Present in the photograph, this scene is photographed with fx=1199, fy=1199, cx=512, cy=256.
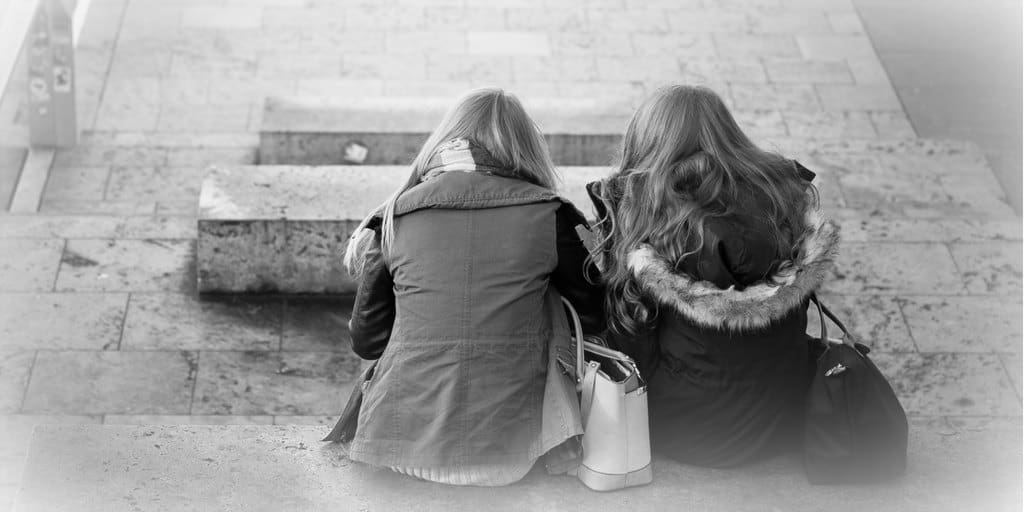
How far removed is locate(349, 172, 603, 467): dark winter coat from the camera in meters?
3.80

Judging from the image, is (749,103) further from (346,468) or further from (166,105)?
(346,468)

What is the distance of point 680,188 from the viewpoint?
3980mm

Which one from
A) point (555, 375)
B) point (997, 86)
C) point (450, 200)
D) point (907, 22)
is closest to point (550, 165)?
point (450, 200)

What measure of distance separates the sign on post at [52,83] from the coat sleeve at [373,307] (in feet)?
17.8

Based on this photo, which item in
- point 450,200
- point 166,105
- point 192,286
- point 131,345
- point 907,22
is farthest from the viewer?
point 907,22

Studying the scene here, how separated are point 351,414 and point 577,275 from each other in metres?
0.93

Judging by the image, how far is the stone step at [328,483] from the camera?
397 centimetres

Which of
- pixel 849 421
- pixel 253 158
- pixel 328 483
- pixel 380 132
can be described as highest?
pixel 849 421

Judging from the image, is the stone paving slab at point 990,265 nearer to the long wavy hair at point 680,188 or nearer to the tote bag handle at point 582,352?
the long wavy hair at point 680,188

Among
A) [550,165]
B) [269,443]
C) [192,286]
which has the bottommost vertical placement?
[192,286]

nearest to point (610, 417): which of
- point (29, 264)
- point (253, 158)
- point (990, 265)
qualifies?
point (990, 265)

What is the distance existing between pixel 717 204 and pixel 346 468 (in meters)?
1.56

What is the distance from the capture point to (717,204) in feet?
12.9

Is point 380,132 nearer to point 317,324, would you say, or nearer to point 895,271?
point 317,324
